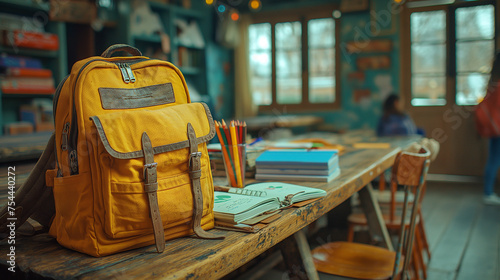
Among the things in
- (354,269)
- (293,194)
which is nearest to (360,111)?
(354,269)

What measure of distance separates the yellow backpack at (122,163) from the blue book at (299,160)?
52 centimetres

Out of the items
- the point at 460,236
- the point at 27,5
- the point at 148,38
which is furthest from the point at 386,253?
the point at 148,38

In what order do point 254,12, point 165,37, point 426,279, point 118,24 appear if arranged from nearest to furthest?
point 426,279 → point 118,24 → point 165,37 → point 254,12

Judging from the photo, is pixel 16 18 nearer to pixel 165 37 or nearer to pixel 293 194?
pixel 165 37

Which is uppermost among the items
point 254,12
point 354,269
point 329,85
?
point 254,12

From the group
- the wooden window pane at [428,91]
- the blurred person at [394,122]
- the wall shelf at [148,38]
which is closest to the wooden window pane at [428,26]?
the wooden window pane at [428,91]

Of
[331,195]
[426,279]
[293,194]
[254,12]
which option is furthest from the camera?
[254,12]

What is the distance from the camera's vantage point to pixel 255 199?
3.35ft

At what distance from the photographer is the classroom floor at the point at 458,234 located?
2.39 metres

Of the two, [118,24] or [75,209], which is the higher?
[118,24]

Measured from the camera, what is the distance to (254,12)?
20.7 ft

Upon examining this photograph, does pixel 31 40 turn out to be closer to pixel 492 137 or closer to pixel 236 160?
pixel 236 160

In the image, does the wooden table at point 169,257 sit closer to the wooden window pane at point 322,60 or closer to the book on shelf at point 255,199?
the book on shelf at point 255,199

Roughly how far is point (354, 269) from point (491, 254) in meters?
1.72
